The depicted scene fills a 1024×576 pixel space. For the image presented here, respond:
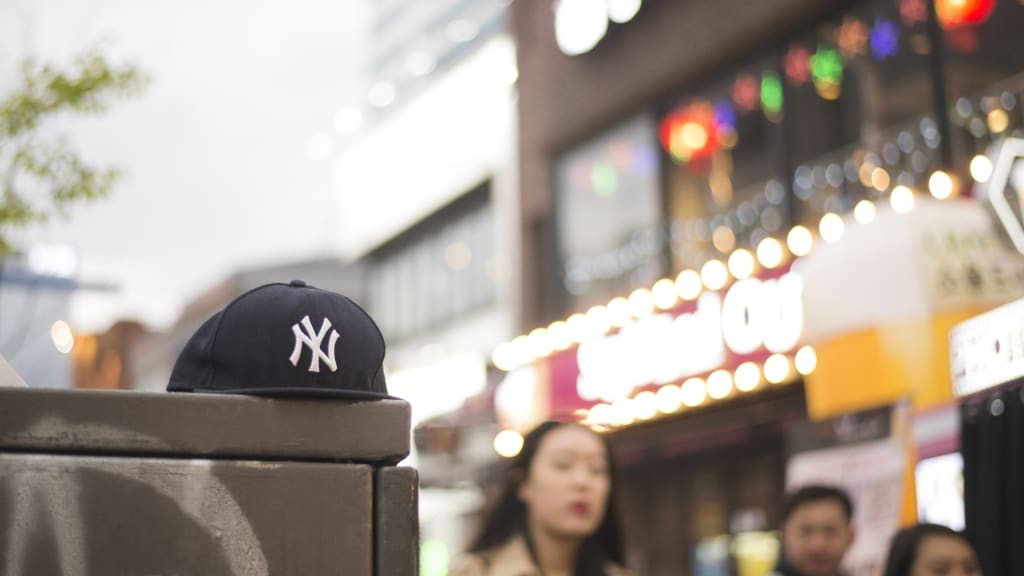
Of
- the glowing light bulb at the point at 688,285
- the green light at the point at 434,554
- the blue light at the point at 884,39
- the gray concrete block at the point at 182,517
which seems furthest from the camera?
the green light at the point at 434,554

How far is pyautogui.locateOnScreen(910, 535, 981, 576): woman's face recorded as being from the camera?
516 cm

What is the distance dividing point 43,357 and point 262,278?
27528mm

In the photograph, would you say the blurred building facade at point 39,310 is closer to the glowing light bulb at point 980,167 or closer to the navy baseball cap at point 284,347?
the glowing light bulb at point 980,167

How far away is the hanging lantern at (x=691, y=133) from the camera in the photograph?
15.2 meters

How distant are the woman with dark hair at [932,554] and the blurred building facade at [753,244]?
2721 millimetres

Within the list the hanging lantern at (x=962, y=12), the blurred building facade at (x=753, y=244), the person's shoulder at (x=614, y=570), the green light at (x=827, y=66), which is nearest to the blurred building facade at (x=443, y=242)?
the blurred building facade at (x=753, y=244)

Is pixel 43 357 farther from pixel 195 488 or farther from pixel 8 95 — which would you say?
pixel 195 488

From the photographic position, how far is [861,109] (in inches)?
508

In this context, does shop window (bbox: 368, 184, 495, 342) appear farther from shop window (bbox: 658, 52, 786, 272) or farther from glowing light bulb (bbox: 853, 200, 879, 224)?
glowing light bulb (bbox: 853, 200, 879, 224)

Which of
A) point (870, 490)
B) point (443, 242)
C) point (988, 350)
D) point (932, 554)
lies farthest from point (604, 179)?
point (932, 554)

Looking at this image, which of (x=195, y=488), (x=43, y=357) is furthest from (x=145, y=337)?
(x=195, y=488)

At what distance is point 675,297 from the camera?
1399cm

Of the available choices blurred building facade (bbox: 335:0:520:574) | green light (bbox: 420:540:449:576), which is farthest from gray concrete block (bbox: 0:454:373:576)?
green light (bbox: 420:540:449:576)

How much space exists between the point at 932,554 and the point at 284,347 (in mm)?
3706
